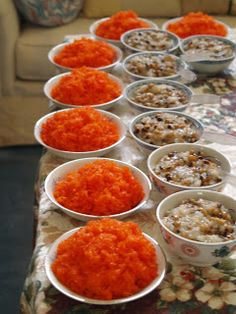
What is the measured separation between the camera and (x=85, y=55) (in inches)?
67.4

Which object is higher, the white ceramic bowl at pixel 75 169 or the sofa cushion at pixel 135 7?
the white ceramic bowl at pixel 75 169

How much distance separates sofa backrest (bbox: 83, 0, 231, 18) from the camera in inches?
112

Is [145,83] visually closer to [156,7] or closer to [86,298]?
[86,298]

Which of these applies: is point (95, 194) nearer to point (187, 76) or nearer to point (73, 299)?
point (73, 299)

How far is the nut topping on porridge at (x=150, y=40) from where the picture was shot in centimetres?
184

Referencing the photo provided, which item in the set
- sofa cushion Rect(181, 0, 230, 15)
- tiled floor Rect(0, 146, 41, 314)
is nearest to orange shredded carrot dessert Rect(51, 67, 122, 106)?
tiled floor Rect(0, 146, 41, 314)

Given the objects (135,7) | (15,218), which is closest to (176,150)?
(15,218)

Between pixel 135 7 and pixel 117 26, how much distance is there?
95 cm

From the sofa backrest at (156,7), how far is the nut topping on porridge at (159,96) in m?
1.41

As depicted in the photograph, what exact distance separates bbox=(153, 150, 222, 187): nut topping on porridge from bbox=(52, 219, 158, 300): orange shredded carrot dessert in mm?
219

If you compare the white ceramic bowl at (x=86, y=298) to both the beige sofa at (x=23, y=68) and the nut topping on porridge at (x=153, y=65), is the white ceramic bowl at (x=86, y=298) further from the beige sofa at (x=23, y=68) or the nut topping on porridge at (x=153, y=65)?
the beige sofa at (x=23, y=68)

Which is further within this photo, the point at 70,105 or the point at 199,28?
the point at 199,28

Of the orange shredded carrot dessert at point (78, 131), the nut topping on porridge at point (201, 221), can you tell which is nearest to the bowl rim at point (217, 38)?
the orange shredded carrot dessert at point (78, 131)

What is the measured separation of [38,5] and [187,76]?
3.91 ft
